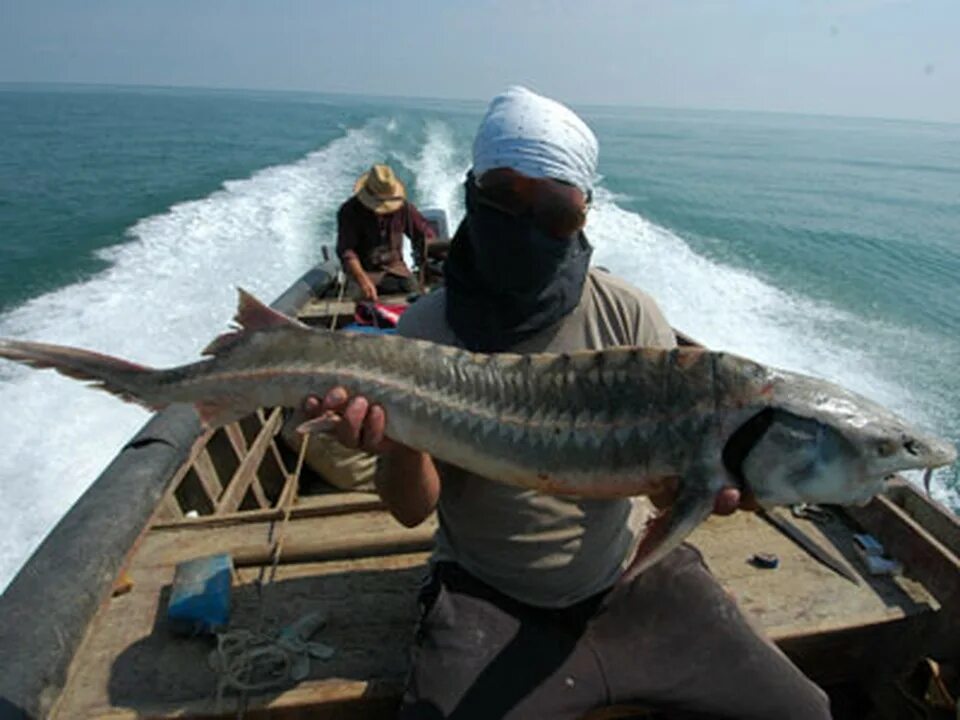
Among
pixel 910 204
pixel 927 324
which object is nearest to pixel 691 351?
pixel 927 324

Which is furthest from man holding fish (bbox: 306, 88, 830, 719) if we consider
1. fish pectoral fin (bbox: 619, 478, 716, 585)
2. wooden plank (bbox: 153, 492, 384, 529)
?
wooden plank (bbox: 153, 492, 384, 529)

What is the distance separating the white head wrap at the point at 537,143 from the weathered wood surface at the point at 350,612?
2095 mm

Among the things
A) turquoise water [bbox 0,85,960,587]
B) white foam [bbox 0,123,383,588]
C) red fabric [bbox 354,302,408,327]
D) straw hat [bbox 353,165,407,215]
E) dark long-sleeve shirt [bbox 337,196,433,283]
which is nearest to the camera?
red fabric [bbox 354,302,408,327]

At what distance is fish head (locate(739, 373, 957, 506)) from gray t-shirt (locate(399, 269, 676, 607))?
0.67 meters

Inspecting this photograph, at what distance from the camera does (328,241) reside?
18.4m

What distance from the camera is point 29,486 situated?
852 centimetres

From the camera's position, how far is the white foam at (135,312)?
8.74 m

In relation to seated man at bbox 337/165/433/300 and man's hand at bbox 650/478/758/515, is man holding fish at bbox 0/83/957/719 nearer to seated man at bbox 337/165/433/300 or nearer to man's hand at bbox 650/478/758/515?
man's hand at bbox 650/478/758/515

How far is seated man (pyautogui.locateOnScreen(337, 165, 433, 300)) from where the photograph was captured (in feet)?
30.2

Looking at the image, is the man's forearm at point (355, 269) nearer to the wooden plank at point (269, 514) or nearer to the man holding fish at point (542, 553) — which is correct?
the wooden plank at point (269, 514)

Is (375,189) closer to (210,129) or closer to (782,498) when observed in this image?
(782,498)

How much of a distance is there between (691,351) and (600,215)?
21.3 m

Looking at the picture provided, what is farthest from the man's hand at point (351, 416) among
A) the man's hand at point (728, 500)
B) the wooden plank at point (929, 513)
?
the wooden plank at point (929, 513)

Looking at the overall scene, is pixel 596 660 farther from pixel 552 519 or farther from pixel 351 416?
pixel 351 416
